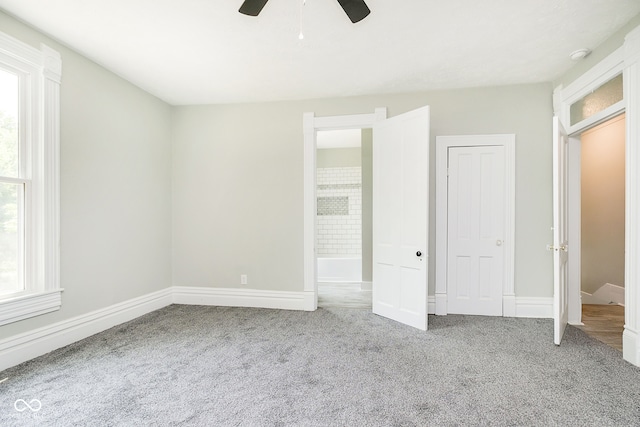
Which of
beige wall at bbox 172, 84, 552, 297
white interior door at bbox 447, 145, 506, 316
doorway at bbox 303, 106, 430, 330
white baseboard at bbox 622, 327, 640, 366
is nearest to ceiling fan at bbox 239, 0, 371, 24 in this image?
doorway at bbox 303, 106, 430, 330

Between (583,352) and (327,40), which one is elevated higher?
(327,40)

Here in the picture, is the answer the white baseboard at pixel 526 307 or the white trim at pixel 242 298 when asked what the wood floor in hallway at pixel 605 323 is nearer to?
the white baseboard at pixel 526 307

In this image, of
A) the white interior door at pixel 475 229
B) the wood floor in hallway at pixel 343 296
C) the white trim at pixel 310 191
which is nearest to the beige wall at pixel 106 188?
the white trim at pixel 310 191

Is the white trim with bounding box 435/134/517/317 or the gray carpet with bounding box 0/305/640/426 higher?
the white trim with bounding box 435/134/517/317

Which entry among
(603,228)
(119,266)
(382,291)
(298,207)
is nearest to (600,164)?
(603,228)

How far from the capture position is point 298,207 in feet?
12.8

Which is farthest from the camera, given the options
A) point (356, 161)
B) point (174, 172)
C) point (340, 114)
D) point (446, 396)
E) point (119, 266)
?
point (356, 161)

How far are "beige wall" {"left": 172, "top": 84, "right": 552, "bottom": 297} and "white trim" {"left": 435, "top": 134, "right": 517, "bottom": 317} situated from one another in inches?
2.8

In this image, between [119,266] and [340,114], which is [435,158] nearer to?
[340,114]

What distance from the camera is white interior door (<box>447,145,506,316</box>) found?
353 centimetres

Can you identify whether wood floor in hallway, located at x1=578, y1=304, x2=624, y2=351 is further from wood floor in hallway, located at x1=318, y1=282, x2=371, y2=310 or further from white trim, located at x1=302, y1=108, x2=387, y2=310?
white trim, located at x1=302, y1=108, x2=387, y2=310

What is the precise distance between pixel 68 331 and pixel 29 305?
463mm

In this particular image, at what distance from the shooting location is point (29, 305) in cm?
241

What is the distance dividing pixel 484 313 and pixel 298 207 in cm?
257
